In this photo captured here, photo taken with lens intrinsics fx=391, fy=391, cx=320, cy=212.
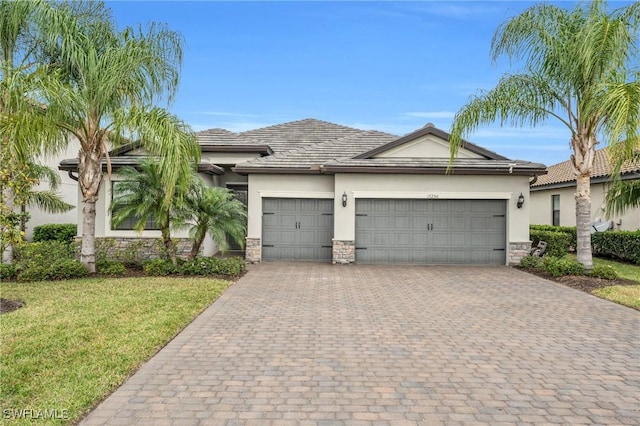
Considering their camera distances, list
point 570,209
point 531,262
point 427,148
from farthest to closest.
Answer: point 570,209 → point 427,148 → point 531,262

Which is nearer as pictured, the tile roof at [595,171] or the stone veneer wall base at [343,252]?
the stone veneer wall base at [343,252]

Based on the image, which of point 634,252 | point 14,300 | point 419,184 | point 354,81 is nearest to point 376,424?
point 14,300

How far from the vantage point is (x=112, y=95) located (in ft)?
31.6

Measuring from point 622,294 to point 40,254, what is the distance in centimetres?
1490

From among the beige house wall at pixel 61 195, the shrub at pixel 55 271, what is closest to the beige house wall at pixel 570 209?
the shrub at pixel 55 271

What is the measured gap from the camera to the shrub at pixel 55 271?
961 centimetres

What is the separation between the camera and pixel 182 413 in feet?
11.7

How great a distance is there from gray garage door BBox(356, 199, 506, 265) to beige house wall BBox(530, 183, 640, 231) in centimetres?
590

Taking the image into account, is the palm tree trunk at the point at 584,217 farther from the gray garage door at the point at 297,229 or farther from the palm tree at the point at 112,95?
the palm tree at the point at 112,95

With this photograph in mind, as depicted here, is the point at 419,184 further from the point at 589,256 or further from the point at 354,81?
the point at 354,81

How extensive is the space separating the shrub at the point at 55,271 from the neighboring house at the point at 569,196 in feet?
46.3

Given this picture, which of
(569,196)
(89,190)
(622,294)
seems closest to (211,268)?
(89,190)

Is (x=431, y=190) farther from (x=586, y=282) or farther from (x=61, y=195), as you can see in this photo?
(x=61, y=195)

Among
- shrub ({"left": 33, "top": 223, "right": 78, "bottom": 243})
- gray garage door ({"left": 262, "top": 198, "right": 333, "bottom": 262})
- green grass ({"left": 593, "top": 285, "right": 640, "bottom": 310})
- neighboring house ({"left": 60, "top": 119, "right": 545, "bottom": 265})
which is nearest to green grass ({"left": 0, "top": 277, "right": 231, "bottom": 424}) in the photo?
gray garage door ({"left": 262, "top": 198, "right": 333, "bottom": 262})
